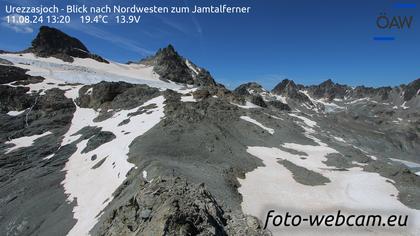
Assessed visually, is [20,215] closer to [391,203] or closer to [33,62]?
[391,203]

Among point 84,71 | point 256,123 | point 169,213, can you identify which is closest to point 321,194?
point 169,213

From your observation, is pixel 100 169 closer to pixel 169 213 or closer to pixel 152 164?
pixel 152 164

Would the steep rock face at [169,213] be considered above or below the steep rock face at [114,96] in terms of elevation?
below

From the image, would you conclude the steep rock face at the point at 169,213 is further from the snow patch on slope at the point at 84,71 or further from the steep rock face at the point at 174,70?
the steep rock face at the point at 174,70

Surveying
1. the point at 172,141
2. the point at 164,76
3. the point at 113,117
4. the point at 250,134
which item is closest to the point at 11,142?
the point at 113,117

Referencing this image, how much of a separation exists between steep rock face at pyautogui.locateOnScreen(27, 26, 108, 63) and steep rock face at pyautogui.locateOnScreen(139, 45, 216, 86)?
3194 cm

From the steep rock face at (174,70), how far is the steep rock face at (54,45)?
31941 millimetres

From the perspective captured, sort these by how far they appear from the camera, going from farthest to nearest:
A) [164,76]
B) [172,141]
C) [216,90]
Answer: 1. [164,76]
2. [216,90]
3. [172,141]

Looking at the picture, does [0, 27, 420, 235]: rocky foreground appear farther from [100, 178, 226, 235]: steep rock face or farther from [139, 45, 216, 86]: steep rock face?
[139, 45, 216, 86]: steep rock face

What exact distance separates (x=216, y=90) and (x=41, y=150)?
39.2 metres

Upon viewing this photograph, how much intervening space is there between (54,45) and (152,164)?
12701 centimetres

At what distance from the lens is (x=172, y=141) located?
43.5m

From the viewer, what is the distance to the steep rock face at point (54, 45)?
133 m

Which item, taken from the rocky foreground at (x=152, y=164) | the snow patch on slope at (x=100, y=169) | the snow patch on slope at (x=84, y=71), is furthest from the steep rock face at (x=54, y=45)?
the snow patch on slope at (x=100, y=169)
